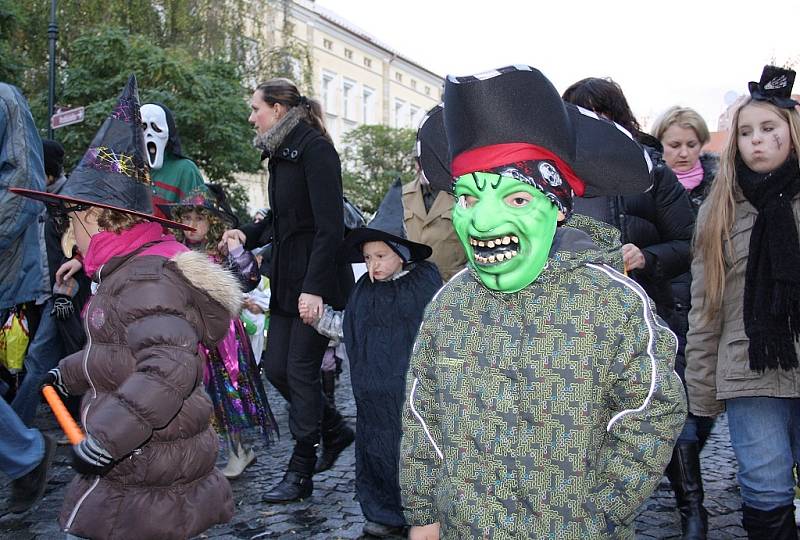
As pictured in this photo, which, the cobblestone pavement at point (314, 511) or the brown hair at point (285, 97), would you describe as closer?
the cobblestone pavement at point (314, 511)

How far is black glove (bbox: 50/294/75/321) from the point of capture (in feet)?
19.3

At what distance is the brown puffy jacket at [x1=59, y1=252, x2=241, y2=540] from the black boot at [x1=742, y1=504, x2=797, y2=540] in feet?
6.59

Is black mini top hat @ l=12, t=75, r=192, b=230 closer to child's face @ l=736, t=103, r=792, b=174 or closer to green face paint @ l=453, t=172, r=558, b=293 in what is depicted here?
green face paint @ l=453, t=172, r=558, b=293

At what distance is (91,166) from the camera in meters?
2.84

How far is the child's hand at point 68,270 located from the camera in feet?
19.5

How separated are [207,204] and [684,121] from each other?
2895 millimetres

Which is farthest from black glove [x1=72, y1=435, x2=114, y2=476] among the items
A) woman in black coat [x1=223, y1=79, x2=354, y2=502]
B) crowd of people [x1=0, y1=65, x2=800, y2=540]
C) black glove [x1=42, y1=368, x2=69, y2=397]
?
woman in black coat [x1=223, y1=79, x2=354, y2=502]

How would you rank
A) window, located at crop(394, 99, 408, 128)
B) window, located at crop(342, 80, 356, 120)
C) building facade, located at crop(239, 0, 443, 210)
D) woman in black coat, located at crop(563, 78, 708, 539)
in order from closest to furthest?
woman in black coat, located at crop(563, 78, 708, 539) < building facade, located at crop(239, 0, 443, 210) < window, located at crop(342, 80, 356, 120) < window, located at crop(394, 99, 408, 128)

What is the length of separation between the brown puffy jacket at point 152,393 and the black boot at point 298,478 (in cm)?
165

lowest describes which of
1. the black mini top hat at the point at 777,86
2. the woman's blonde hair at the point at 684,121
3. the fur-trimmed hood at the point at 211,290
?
the fur-trimmed hood at the point at 211,290

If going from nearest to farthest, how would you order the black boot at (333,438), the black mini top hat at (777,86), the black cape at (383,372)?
1. the black mini top hat at (777,86)
2. the black cape at (383,372)
3. the black boot at (333,438)

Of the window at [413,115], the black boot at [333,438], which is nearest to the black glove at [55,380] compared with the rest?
the black boot at [333,438]

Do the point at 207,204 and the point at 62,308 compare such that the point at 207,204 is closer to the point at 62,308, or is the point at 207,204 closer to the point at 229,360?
the point at 229,360

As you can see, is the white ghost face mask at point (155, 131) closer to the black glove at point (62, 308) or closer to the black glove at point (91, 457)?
the black glove at point (62, 308)
